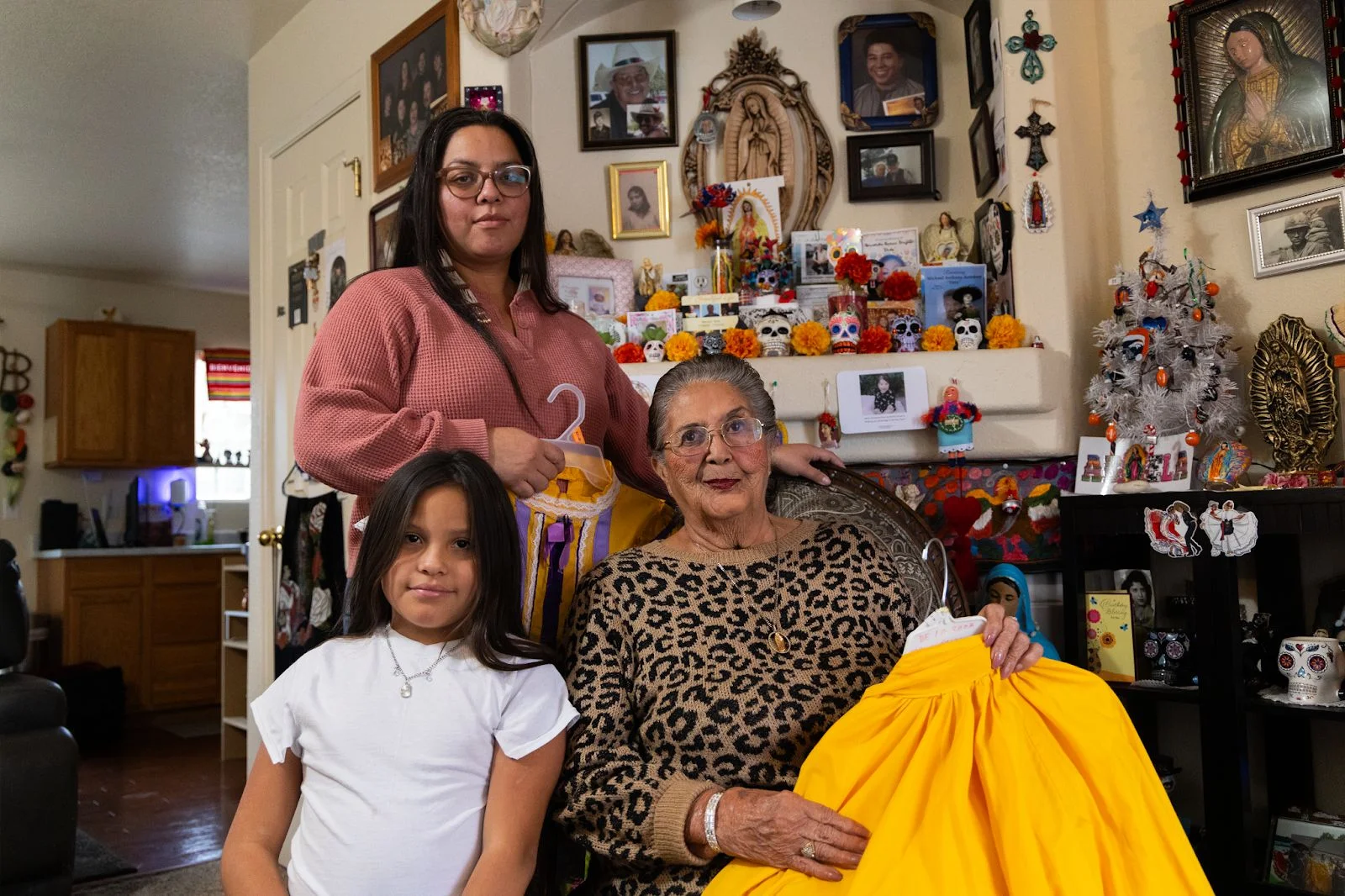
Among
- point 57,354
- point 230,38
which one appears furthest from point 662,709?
point 57,354

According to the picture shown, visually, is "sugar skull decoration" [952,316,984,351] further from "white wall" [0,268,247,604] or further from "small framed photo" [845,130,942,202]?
"white wall" [0,268,247,604]

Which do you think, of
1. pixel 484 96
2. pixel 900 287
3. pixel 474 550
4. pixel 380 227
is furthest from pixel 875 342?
pixel 380 227

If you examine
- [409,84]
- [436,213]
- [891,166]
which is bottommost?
[436,213]

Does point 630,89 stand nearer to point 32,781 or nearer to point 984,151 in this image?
point 984,151

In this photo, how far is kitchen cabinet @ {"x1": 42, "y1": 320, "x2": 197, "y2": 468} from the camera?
706cm

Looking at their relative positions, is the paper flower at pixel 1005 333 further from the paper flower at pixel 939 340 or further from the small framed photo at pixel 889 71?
the small framed photo at pixel 889 71

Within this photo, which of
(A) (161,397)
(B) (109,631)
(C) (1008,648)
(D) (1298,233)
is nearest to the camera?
(C) (1008,648)

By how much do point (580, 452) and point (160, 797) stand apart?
3802mm

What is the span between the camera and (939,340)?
2.71 metres

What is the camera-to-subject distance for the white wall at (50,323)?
7.16 m

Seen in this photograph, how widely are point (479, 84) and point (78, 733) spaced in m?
4.80

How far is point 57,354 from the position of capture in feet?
23.4

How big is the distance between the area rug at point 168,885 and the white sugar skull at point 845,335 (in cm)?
245

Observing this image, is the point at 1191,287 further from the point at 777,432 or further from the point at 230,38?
the point at 230,38
